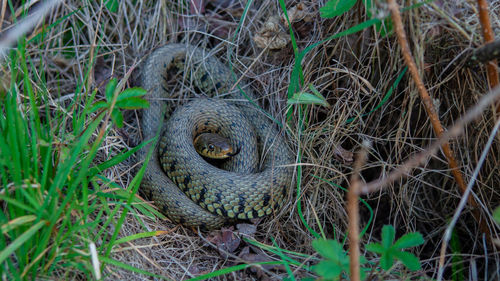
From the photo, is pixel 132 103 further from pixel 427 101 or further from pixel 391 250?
pixel 427 101

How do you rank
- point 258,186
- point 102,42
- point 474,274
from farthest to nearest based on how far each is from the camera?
point 102,42 < point 258,186 < point 474,274

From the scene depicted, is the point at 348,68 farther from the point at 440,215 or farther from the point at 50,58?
the point at 50,58

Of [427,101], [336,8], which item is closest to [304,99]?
[336,8]

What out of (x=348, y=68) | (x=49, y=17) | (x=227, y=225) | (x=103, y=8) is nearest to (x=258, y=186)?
(x=227, y=225)

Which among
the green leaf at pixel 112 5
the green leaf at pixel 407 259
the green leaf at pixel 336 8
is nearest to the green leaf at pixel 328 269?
the green leaf at pixel 407 259

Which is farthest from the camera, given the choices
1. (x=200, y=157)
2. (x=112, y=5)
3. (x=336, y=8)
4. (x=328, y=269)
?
(x=112, y=5)

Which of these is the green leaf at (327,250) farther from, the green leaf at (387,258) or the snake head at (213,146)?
the snake head at (213,146)
